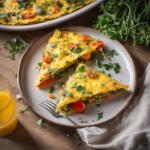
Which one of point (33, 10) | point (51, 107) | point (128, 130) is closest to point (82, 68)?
point (51, 107)

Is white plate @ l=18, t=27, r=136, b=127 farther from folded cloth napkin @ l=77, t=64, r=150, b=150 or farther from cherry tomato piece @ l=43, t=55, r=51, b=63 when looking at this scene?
cherry tomato piece @ l=43, t=55, r=51, b=63

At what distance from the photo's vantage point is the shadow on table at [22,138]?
3.71 meters

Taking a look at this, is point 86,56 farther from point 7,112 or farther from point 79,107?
point 7,112

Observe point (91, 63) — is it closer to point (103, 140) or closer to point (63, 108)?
point (63, 108)

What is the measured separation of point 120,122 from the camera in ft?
12.4

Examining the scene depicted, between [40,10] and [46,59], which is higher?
[40,10]

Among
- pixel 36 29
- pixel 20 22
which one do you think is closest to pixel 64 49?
pixel 36 29

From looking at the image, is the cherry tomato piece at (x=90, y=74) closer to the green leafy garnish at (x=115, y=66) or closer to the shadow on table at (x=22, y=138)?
the green leafy garnish at (x=115, y=66)

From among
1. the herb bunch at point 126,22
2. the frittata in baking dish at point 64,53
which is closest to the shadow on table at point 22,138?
the frittata in baking dish at point 64,53

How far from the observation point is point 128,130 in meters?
3.62

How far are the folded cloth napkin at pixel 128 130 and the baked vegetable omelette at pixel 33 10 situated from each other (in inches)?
87.4

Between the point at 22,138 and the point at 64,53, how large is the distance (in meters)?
1.75

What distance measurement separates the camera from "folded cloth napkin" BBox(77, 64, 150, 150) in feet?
11.4

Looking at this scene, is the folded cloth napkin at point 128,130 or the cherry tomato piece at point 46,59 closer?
the folded cloth napkin at point 128,130
